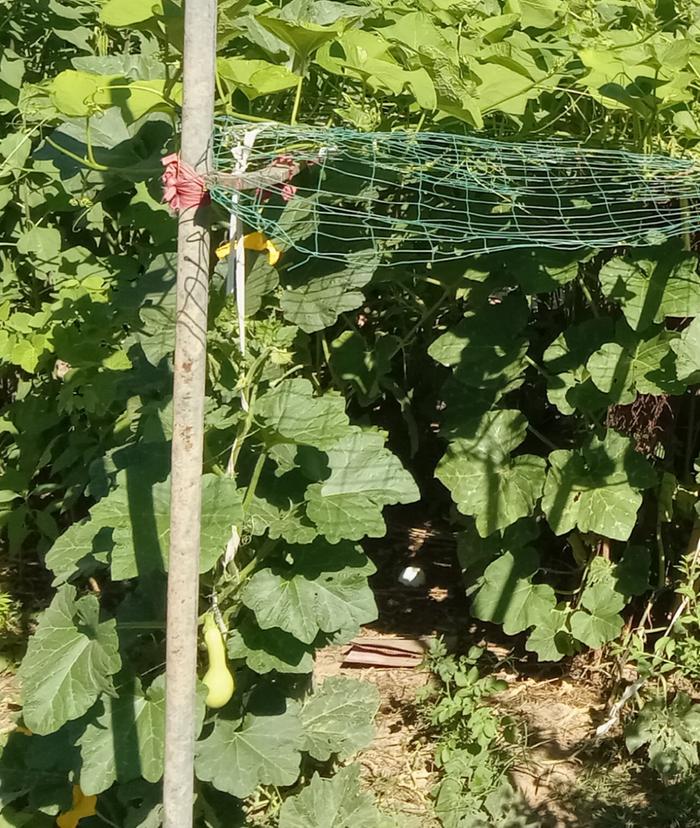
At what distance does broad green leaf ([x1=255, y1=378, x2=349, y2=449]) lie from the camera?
2088 millimetres

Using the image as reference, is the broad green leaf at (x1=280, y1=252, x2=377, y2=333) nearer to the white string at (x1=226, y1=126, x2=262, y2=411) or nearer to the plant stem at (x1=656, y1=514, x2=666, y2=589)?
the white string at (x1=226, y1=126, x2=262, y2=411)

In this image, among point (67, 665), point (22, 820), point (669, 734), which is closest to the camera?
point (67, 665)

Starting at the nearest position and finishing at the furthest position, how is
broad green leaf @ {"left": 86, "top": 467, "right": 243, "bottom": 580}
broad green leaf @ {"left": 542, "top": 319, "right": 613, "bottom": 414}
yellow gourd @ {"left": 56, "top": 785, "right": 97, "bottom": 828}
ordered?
broad green leaf @ {"left": 86, "top": 467, "right": 243, "bottom": 580} → yellow gourd @ {"left": 56, "top": 785, "right": 97, "bottom": 828} → broad green leaf @ {"left": 542, "top": 319, "right": 613, "bottom": 414}

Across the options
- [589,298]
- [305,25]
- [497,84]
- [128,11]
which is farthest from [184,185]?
[589,298]

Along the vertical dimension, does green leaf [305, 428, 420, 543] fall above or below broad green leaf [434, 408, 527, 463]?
above

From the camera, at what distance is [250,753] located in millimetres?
2277

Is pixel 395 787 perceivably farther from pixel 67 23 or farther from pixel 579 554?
pixel 67 23

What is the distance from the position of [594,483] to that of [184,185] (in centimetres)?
172

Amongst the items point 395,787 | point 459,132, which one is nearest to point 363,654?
point 395,787

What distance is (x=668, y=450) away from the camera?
316 centimetres

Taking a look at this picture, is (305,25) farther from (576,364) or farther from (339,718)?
(339,718)

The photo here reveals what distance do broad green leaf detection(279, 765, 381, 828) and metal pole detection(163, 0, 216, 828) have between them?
2.94 feet

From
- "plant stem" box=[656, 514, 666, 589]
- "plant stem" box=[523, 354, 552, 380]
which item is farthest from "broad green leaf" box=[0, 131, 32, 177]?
"plant stem" box=[656, 514, 666, 589]

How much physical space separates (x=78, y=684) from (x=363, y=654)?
4.59 ft
